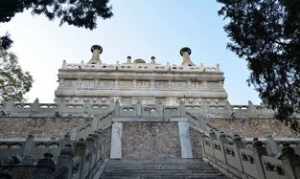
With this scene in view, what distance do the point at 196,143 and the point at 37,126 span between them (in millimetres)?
9026

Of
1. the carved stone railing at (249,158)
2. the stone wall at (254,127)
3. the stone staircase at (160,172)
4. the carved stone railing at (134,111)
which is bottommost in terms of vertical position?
the stone staircase at (160,172)

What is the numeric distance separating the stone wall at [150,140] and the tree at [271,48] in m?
6.47

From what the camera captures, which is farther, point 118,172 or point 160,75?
point 160,75

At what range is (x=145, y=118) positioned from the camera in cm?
1478

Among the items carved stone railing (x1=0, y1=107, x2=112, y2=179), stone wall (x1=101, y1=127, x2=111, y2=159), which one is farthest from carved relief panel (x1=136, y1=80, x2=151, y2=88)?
carved stone railing (x1=0, y1=107, x2=112, y2=179)

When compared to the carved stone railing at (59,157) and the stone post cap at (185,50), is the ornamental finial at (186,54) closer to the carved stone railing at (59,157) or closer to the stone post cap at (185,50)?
the stone post cap at (185,50)

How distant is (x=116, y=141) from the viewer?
12.8 m

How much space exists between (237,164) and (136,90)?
1620 centimetres

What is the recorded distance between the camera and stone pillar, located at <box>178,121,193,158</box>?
481 inches

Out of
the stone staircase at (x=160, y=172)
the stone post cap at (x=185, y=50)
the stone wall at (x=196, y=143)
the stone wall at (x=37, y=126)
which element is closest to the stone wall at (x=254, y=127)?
the stone wall at (x=196, y=143)

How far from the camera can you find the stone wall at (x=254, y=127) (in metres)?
14.8

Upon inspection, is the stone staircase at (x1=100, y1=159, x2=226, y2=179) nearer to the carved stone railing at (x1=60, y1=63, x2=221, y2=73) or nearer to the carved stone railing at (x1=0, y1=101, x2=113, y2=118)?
the carved stone railing at (x1=0, y1=101, x2=113, y2=118)

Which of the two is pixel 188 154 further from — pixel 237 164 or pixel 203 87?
pixel 203 87

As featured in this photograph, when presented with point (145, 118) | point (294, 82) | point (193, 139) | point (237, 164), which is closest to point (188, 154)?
point (193, 139)
